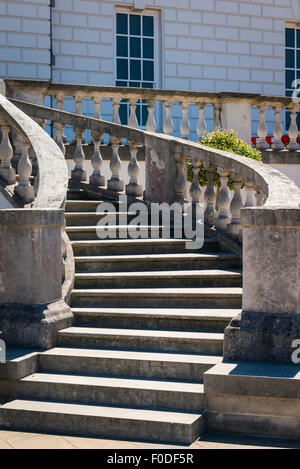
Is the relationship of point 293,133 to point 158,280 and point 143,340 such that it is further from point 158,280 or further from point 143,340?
point 143,340

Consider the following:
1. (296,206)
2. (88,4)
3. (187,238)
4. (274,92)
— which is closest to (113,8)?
(88,4)

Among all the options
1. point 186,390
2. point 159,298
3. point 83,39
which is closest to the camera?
point 186,390

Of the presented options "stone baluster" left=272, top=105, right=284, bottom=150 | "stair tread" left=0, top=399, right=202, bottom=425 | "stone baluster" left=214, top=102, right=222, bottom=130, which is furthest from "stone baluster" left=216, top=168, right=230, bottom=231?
"stone baluster" left=272, top=105, right=284, bottom=150

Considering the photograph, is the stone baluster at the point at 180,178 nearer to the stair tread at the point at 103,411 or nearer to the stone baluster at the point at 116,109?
the stone baluster at the point at 116,109

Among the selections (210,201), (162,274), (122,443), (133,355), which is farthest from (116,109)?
(122,443)

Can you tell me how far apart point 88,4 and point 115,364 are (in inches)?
401

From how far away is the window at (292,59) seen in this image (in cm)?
1638

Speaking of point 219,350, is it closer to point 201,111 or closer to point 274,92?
point 201,111

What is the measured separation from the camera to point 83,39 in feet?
45.9

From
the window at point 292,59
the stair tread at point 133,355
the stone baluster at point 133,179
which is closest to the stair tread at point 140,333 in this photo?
the stair tread at point 133,355

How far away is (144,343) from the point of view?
220 inches

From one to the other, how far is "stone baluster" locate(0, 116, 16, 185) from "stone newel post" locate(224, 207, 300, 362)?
3.46 metres

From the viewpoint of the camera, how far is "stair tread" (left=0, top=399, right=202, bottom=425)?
15.3ft

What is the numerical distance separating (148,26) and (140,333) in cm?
1050
